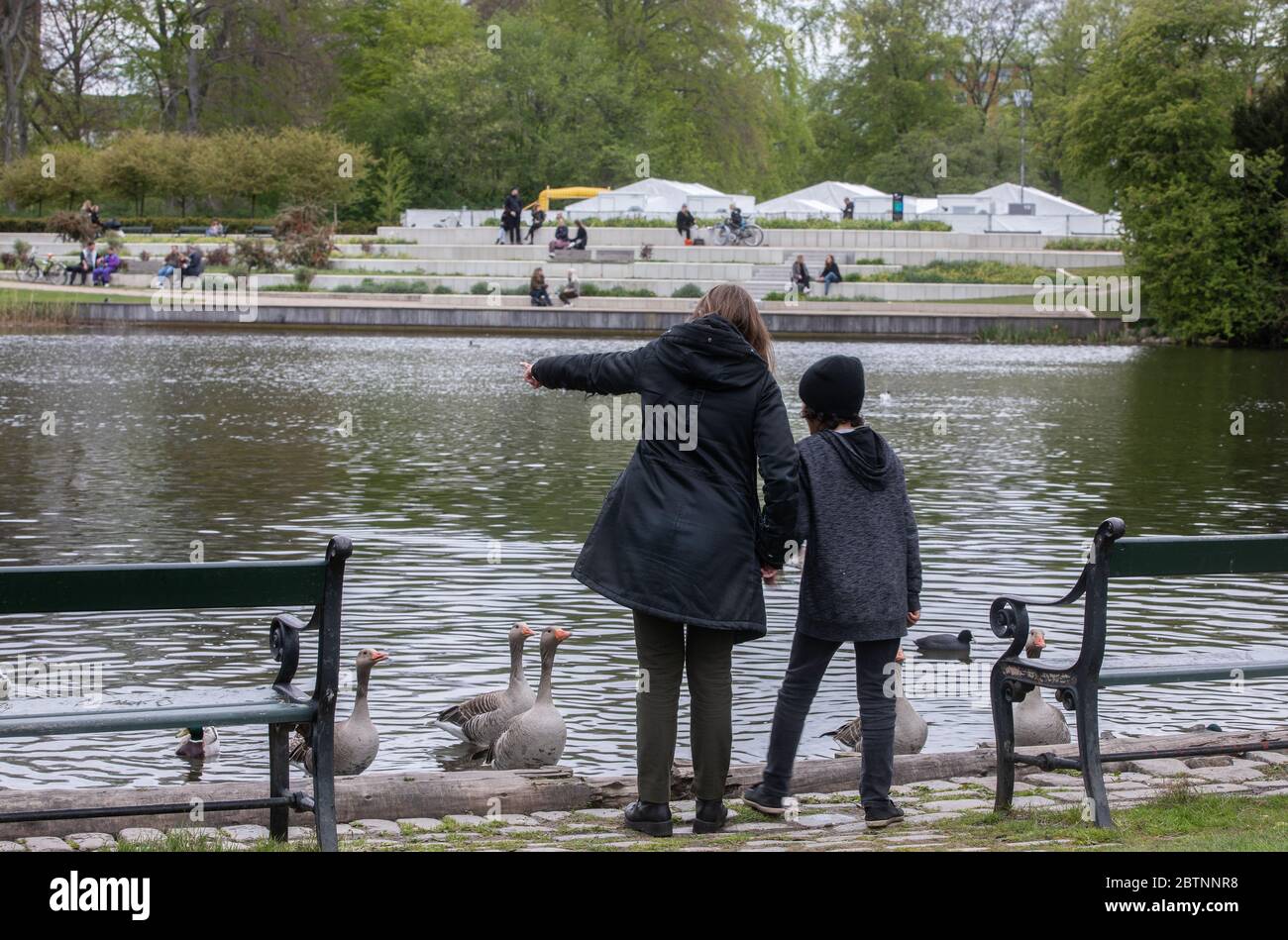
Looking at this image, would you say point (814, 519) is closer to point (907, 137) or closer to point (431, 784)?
point (431, 784)

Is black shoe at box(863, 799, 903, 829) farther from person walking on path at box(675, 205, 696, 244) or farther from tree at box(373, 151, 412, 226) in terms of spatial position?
tree at box(373, 151, 412, 226)

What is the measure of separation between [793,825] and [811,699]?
45cm

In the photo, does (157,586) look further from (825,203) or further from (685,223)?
(825,203)

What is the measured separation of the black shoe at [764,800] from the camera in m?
6.12

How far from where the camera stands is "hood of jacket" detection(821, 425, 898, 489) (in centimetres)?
610

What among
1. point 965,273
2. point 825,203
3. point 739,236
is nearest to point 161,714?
point 965,273

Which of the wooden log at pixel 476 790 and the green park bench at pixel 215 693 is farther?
the wooden log at pixel 476 790

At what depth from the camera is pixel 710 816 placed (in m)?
5.98

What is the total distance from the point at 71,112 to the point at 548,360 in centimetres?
7721

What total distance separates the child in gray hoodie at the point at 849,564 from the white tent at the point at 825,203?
55.3 metres

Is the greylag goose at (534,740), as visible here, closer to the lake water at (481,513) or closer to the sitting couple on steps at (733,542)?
the lake water at (481,513)

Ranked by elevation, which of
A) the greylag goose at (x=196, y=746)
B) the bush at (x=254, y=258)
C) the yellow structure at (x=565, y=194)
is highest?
the yellow structure at (x=565, y=194)

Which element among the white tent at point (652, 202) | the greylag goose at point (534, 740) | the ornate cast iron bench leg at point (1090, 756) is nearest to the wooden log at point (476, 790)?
the ornate cast iron bench leg at point (1090, 756)

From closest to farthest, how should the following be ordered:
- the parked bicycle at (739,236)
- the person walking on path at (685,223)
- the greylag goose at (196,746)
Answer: the greylag goose at (196,746) < the person walking on path at (685,223) < the parked bicycle at (739,236)
